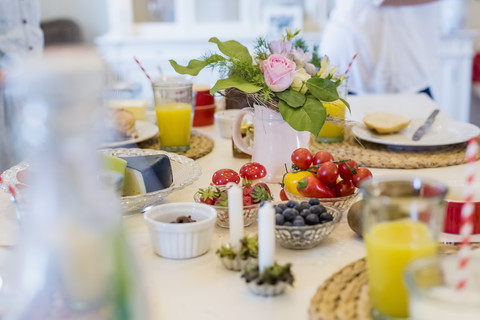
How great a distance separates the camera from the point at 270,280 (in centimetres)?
79

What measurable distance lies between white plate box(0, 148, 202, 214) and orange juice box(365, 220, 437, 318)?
507 mm

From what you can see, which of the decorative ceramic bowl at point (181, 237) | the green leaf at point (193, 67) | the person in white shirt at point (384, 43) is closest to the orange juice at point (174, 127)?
the green leaf at point (193, 67)

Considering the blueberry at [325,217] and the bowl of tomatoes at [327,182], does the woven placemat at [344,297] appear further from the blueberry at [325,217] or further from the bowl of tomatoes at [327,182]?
the bowl of tomatoes at [327,182]

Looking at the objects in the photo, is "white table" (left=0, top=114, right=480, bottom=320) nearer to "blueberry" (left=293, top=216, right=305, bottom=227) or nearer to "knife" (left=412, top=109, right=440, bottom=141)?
"blueberry" (left=293, top=216, right=305, bottom=227)

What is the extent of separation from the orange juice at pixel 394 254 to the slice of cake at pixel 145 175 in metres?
0.52

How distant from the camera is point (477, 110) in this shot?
14.4 ft

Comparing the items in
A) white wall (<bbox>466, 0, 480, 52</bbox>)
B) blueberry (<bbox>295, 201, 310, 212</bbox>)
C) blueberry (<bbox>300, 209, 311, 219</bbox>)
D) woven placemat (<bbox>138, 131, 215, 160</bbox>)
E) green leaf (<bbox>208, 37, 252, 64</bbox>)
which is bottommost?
woven placemat (<bbox>138, 131, 215, 160</bbox>)

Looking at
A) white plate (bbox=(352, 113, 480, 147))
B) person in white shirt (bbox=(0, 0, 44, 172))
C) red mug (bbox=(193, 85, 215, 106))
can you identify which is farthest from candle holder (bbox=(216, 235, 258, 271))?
person in white shirt (bbox=(0, 0, 44, 172))

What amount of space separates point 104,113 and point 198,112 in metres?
1.38

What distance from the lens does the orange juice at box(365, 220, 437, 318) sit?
0.68m

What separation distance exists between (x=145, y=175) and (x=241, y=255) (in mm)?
317

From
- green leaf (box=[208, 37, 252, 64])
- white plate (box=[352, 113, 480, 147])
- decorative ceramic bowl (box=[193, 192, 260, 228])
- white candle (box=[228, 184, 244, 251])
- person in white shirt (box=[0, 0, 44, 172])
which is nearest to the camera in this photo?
white candle (box=[228, 184, 244, 251])

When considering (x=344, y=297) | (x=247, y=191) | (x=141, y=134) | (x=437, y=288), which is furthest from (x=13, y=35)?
(x=437, y=288)

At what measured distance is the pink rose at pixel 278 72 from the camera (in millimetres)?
1191
